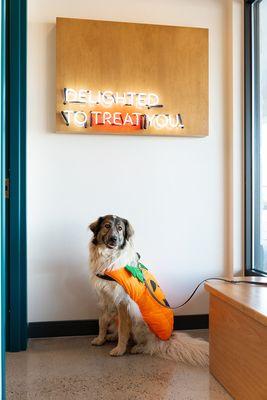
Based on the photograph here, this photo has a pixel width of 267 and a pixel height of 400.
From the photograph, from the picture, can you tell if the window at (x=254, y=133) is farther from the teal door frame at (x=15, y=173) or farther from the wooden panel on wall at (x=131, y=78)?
the teal door frame at (x=15, y=173)

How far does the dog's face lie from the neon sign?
745 mm

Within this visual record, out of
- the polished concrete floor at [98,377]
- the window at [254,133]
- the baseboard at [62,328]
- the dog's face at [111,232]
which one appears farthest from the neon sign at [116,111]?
the polished concrete floor at [98,377]

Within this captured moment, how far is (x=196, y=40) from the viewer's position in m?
2.90

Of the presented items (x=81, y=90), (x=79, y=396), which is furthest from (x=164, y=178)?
(x=79, y=396)

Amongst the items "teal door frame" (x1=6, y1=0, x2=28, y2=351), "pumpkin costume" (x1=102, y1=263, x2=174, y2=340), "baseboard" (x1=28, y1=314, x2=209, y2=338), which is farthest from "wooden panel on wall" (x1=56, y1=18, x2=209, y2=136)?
"baseboard" (x1=28, y1=314, x2=209, y2=338)

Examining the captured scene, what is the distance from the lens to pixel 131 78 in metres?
2.81

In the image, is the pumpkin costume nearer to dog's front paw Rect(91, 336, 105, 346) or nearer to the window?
dog's front paw Rect(91, 336, 105, 346)

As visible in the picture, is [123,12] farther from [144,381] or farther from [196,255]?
[144,381]

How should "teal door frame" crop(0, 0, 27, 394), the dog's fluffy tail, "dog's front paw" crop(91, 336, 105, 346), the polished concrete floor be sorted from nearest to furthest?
the polished concrete floor → the dog's fluffy tail → "teal door frame" crop(0, 0, 27, 394) → "dog's front paw" crop(91, 336, 105, 346)

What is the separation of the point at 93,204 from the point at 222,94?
1370 mm

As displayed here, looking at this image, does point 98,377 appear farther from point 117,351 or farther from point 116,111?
point 116,111

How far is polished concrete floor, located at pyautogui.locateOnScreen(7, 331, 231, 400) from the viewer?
1955mm

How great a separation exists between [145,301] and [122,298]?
153 mm

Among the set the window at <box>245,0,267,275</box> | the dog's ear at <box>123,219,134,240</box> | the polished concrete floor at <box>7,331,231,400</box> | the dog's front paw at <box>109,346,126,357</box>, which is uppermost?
the window at <box>245,0,267,275</box>
